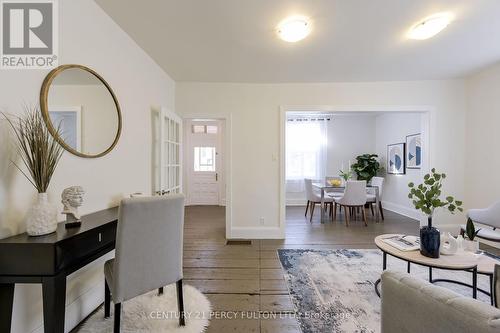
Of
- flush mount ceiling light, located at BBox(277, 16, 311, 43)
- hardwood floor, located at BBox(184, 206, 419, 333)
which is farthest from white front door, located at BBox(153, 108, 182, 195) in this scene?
flush mount ceiling light, located at BBox(277, 16, 311, 43)

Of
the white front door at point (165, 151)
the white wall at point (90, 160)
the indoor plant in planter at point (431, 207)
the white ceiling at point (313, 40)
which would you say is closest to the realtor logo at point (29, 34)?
the white wall at point (90, 160)

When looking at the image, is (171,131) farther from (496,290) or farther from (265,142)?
(496,290)

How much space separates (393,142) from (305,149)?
2213 millimetres

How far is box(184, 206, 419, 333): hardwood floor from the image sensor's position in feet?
5.81

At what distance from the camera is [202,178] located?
20.7 feet

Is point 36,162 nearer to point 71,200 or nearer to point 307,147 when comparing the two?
point 71,200

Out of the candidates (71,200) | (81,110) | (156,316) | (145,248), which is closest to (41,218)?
(71,200)

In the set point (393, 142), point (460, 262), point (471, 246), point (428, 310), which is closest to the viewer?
point (428, 310)

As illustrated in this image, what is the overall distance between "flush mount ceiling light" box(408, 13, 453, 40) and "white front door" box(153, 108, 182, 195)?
9.69 feet

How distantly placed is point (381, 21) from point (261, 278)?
2886 mm

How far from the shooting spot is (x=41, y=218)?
1257 millimetres

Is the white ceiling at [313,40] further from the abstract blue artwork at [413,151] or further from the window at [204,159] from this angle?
the window at [204,159]

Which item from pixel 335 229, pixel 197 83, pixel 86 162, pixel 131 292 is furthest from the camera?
pixel 335 229

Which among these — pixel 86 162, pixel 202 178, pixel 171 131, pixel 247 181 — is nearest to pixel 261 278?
pixel 247 181
